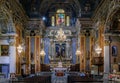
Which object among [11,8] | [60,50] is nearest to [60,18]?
[60,50]

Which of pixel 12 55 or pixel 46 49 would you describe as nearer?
pixel 12 55

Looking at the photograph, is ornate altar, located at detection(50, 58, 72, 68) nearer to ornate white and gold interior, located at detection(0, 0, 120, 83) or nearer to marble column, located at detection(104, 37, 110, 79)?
ornate white and gold interior, located at detection(0, 0, 120, 83)

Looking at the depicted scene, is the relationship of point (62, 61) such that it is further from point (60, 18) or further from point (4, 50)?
point (4, 50)

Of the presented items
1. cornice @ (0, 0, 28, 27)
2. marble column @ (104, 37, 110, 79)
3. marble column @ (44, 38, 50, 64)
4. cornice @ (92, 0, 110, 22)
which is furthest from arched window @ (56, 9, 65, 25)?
marble column @ (104, 37, 110, 79)

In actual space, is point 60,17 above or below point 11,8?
above

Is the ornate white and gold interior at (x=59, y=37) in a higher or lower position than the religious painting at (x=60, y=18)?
lower

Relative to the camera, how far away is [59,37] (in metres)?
45.8

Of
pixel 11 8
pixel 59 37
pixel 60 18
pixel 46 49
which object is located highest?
pixel 60 18

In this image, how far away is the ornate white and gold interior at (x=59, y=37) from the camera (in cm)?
2938

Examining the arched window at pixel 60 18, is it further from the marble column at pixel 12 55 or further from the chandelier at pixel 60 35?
the marble column at pixel 12 55

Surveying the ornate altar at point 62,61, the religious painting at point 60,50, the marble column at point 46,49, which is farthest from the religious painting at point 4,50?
the religious painting at point 60,50

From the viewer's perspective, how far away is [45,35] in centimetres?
4744

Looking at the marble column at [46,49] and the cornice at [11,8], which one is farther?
the marble column at [46,49]

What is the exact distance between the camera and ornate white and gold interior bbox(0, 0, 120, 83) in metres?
29.4
